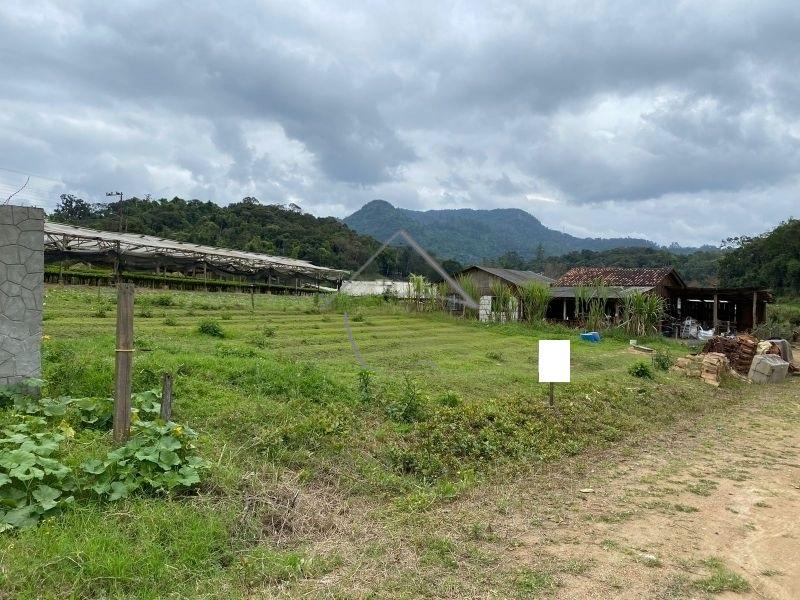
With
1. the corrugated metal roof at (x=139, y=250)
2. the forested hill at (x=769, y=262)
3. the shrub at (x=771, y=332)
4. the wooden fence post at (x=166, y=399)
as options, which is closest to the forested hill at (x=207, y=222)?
the corrugated metal roof at (x=139, y=250)

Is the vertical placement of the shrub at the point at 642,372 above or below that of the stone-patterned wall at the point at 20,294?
below

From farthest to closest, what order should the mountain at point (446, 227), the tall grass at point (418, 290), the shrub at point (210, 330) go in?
the shrub at point (210, 330)
the tall grass at point (418, 290)
the mountain at point (446, 227)

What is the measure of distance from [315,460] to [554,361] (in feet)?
13.3

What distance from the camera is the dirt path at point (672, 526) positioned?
11.8 ft

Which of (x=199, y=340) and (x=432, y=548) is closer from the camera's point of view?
(x=432, y=548)

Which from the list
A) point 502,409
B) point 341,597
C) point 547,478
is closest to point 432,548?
point 341,597

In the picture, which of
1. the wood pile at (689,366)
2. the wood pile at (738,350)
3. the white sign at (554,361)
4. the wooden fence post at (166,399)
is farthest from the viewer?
the wood pile at (738,350)

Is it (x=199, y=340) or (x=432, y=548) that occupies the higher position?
(x=199, y=340)

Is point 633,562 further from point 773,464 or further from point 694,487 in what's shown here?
point 773,464

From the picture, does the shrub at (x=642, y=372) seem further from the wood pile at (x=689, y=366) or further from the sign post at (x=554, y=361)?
the sign post at (x=554, y=361)

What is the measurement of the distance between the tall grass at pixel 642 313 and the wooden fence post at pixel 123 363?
74.1 feet

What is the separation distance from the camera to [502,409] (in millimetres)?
7633

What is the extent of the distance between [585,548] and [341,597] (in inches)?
74.8

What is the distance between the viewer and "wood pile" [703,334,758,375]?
15961mm
